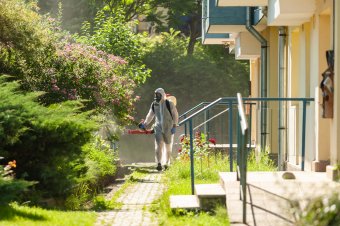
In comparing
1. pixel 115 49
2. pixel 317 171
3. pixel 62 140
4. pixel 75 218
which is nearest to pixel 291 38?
pixel 317 171

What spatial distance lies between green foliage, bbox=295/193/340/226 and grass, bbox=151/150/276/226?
2846mm

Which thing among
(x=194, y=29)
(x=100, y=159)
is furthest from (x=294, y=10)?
(x=194, y=29)

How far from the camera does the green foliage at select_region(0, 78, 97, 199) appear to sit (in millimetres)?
14211

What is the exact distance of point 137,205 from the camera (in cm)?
1556

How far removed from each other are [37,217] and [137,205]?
13.0 feet

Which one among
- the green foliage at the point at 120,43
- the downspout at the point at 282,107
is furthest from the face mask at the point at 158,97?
the green foliage at the point at 120,43

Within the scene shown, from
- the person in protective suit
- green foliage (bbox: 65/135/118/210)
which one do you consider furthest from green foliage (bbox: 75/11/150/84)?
green foliage (bbox: 65/135/118/210)

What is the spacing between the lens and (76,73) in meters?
21.2

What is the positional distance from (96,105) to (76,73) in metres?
0.83

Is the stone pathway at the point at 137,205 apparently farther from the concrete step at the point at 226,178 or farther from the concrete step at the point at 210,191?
the concrete step at the point at 226,178

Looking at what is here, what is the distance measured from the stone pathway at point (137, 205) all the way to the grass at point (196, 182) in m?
0.19

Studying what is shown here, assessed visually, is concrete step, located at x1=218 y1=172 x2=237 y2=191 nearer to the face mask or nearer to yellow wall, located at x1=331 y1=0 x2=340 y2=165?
yellow wall, located at x1=331 y1=0 x2=340 y2=165

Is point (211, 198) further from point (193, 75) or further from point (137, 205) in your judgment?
point (193, 75)

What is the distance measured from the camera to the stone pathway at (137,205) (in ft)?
42.1
